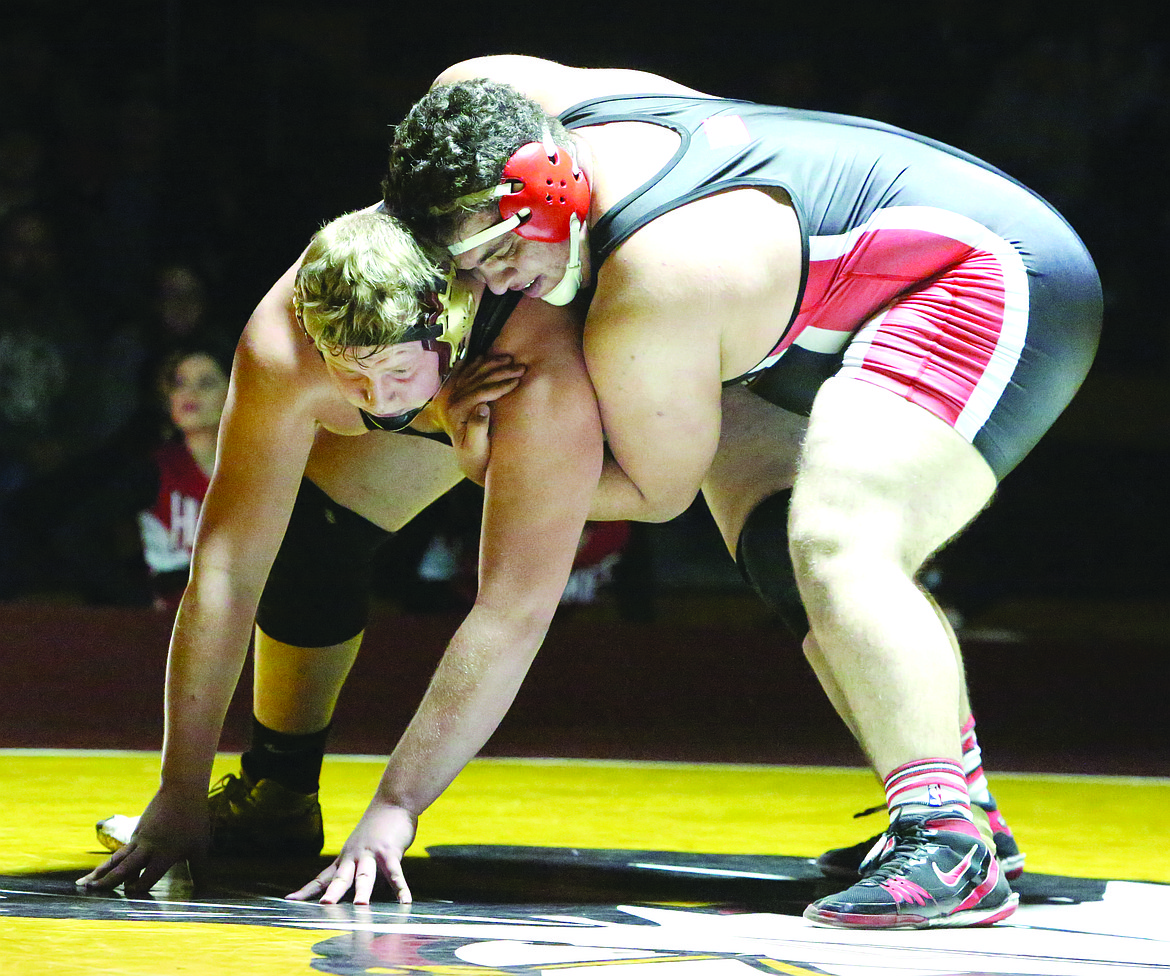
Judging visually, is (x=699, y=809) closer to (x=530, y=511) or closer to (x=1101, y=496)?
(x=530, y=511)

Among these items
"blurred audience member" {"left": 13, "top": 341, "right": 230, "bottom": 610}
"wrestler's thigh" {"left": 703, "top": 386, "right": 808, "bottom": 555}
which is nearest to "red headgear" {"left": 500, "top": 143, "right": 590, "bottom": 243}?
"wrestler's thigh" {"left": 703, "top": 386, "right": 808, "bottom": 555}

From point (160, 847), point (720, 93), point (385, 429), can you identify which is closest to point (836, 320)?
point (385, 429)

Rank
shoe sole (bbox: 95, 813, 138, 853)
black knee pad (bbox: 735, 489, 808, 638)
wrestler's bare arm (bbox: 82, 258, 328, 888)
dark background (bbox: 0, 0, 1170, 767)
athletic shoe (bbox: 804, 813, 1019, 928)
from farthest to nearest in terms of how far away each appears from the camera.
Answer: dark background (bbox: 0, 0, 1170, 767) < black knee pad (bbox: 735, 489, 808, 638) < shoe sole (bbox: 95, 813, 138, 853) < wrestler's bare arm (bbox: 82, 258, 328, 888) < athletic shoe (bbox: 804, 813, 1019, 928)

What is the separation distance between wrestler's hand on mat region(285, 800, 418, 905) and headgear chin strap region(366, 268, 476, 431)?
440mm

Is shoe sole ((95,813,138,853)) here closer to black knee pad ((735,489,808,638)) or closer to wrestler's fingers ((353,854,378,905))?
wrestler's fingers ((353,854,378,905))

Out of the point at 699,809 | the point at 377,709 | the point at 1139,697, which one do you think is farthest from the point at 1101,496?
the point at 699,809

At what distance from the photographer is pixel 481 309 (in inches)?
79.4

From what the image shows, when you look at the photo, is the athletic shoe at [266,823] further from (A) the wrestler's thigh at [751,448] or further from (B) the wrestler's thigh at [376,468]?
(A) the wrestler's thigh at [751,448]

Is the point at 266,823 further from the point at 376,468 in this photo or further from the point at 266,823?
the point at 376,468

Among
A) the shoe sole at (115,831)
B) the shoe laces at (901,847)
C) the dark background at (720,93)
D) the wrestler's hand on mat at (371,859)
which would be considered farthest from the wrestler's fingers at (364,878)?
the dark background at (720,93)

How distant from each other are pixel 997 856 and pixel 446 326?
3.14 feet

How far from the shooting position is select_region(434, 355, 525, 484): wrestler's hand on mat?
1948 mm

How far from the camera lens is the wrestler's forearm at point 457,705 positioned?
6.30 feet

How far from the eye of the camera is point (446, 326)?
1877mm
